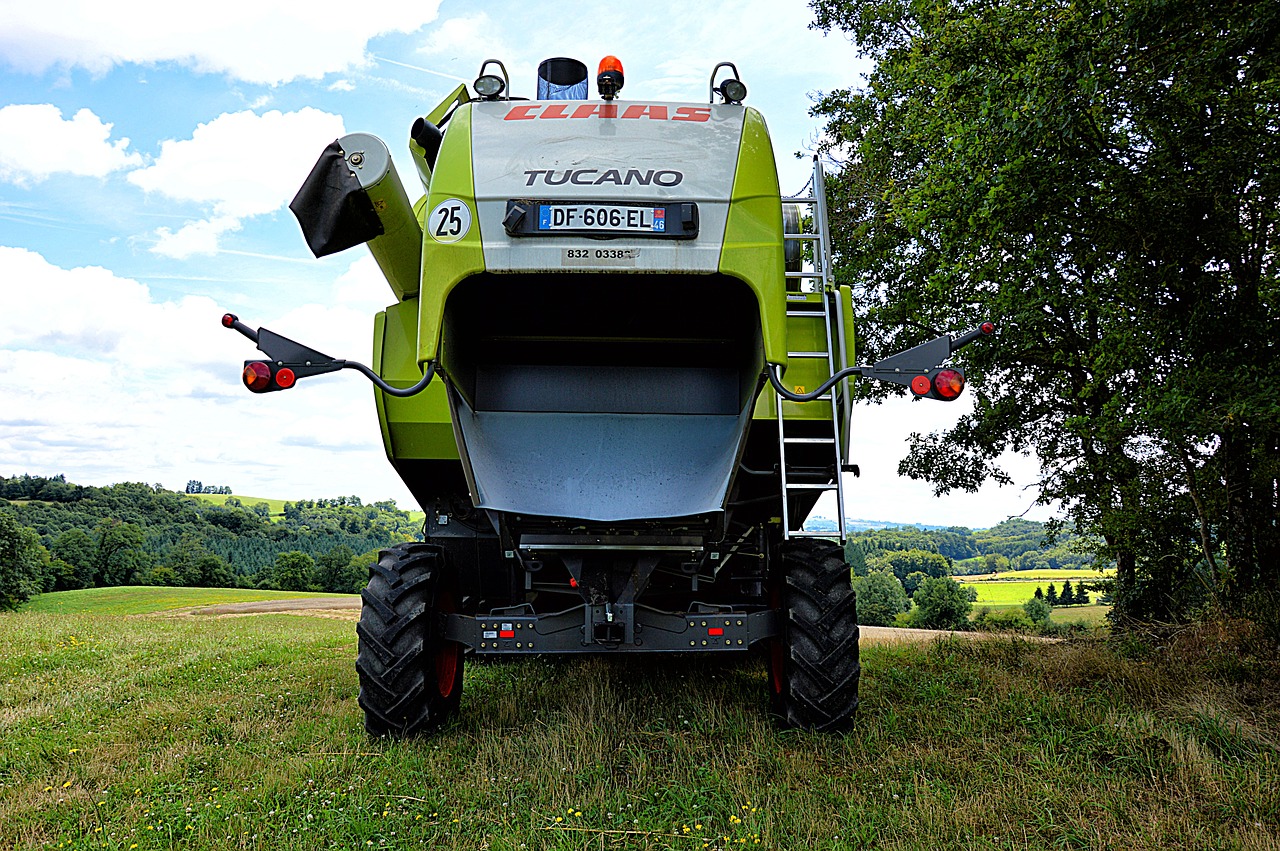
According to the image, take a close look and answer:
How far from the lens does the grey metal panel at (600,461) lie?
14.9ft

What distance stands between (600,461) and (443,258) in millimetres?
1466

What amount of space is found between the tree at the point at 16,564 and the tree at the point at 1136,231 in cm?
3537

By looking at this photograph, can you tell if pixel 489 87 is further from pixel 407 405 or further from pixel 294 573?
pixel 294 573

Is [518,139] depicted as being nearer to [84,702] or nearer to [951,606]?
[84,702]

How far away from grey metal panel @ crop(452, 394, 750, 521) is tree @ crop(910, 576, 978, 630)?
19.5 m

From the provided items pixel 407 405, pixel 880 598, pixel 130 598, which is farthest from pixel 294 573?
pixel 407 405

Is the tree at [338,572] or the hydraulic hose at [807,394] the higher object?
the hydraulic hose at [807,394]

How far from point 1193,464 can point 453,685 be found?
22.5ft

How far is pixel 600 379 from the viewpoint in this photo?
5.27 metres

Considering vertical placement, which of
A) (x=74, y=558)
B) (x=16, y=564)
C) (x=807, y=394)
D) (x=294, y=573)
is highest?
(x=807, y=394)

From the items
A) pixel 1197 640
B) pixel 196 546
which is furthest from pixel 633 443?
pixel 196 546

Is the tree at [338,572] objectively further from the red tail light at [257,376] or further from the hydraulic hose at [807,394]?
the hydraulic hose at [807,394]

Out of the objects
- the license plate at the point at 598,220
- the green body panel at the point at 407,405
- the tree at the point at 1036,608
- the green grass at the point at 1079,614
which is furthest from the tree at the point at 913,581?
the license plate at the point at 598,220

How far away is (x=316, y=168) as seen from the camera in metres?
4.60
